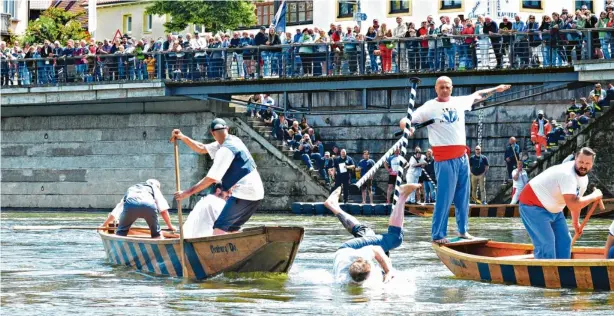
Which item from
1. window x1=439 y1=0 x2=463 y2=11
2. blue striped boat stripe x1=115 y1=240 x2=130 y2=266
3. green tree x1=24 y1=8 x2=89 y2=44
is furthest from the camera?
green tree x1=24 y1=8 x2=89 y2=44

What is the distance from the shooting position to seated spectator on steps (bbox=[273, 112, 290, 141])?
42.3 meters

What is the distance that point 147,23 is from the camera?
65.8 m

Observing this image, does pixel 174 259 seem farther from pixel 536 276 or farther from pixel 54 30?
pixel 54 30

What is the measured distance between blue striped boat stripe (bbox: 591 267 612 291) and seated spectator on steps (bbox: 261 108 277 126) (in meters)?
28.3

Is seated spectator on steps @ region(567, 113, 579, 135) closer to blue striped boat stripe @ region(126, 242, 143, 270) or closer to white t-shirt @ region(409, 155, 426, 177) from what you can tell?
white t-shirt @ region(409, 155, 426, 177)

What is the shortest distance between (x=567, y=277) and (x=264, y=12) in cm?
4828

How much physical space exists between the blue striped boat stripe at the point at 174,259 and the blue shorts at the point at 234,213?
710 millimetres

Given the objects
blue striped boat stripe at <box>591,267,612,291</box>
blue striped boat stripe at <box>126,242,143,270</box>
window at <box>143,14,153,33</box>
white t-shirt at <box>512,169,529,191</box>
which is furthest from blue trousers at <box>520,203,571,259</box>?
window at <box>143,14,153,33</box>

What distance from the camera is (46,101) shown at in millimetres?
44844

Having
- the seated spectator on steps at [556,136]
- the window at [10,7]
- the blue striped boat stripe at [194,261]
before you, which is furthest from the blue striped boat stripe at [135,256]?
the window at [10,7]

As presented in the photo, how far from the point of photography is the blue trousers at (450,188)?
17.6m

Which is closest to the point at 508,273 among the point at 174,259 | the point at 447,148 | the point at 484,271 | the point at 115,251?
the point at 484,271

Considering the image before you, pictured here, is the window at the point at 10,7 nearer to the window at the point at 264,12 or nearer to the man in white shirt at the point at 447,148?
the window at the point at 264,12

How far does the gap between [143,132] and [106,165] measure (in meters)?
1.77
